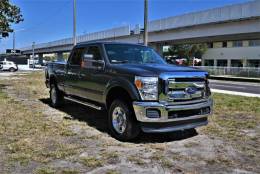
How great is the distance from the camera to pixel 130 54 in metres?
7.90

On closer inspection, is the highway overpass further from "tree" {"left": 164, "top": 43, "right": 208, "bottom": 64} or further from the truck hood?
"tree" {"left": 164, "top": 43, "right": 208, "bottom": 64}

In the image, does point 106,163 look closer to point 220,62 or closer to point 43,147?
point 43,147

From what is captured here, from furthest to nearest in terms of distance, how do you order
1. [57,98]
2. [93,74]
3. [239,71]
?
[239,71] → [57,98] → [93,74]

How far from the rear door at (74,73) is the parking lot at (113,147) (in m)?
0.71

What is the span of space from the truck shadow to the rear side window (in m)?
1.37

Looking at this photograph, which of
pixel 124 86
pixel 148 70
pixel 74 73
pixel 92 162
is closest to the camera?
pixel 92 162

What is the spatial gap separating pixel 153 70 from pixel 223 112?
4403mm

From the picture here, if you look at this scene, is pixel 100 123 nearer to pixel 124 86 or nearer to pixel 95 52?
pixel 95 52

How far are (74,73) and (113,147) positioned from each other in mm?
3193

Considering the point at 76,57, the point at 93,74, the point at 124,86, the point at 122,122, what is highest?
the point at 76,57

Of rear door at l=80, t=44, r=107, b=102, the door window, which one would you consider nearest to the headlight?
rear door at l=80, t=44, r=107, b=102

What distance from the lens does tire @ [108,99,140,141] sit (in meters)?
6.43

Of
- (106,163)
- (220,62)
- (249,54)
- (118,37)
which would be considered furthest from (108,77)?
(220,62)

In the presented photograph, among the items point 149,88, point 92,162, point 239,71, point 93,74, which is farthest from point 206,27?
point 92,162
